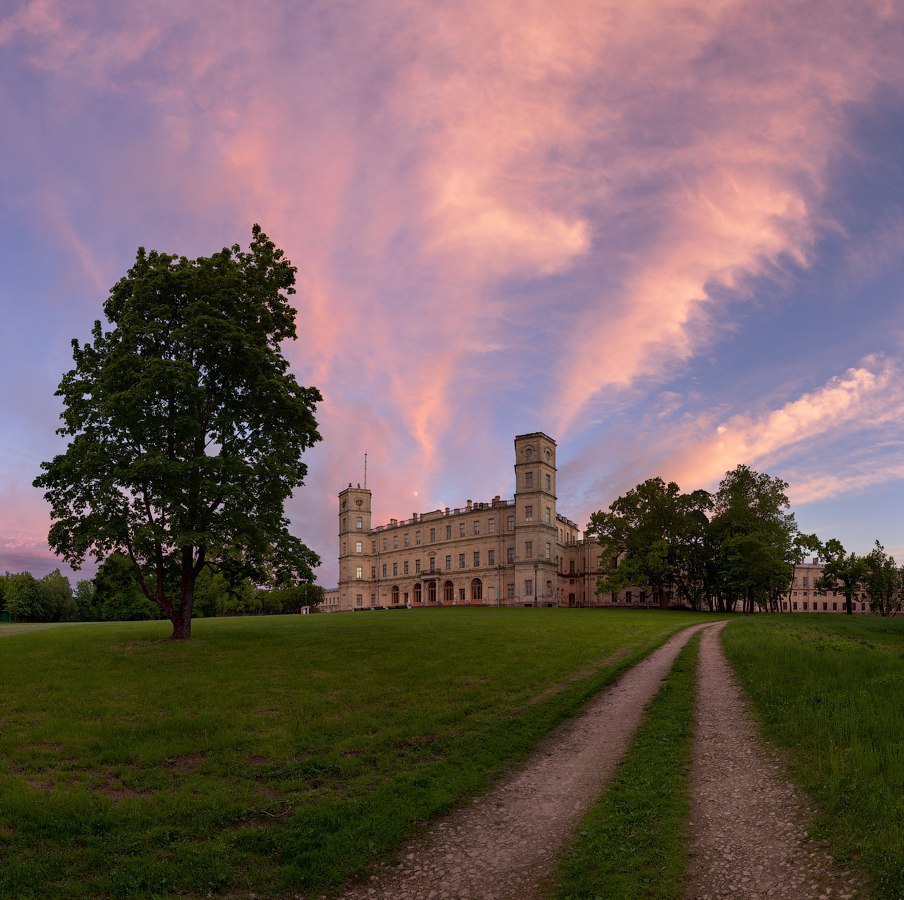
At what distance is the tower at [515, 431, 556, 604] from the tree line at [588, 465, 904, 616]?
18.2 m

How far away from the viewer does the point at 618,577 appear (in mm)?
81875

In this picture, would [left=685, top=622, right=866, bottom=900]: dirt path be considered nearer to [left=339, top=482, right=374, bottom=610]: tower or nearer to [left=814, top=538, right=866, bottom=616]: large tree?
[left=814, top=538, right=866, bottom=616]: large tree

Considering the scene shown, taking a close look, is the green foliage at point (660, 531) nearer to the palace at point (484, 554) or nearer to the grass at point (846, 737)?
the palace at point (484, 554)

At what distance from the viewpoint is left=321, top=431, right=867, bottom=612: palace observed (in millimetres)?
106688

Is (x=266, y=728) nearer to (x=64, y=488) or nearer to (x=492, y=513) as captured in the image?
(x=64, y=488)

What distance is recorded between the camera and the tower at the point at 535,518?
343 ft

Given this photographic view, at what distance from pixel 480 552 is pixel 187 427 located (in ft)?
310

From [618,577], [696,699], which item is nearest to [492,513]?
[618,577]

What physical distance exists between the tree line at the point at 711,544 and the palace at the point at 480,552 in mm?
19545

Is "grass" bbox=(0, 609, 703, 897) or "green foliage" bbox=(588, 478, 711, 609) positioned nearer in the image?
"grass" bbox=(0, 609, 703, 897)

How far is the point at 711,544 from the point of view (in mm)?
85188

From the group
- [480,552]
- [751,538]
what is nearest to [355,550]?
[480,552]

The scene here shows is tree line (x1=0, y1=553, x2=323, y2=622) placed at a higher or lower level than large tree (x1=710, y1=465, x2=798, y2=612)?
lower

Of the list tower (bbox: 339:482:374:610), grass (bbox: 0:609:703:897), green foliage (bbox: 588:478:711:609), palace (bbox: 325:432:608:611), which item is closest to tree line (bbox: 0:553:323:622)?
tower (bbox: 339:482:374:610)
